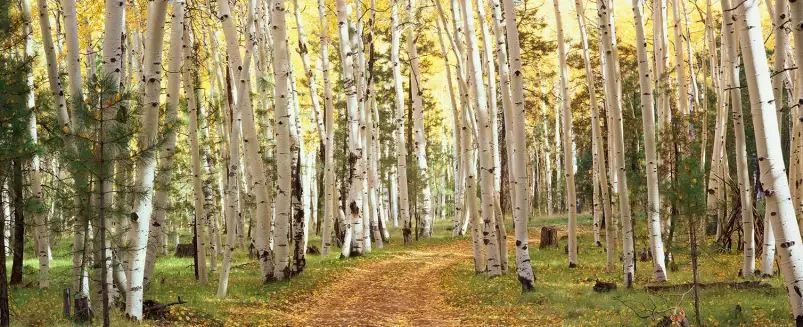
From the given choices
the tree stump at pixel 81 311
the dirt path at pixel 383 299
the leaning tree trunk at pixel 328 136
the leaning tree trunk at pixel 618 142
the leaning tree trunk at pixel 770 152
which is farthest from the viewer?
the leaning tree trunk at pixel 328 136

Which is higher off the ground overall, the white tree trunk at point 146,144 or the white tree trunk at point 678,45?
the white tree trunk at point 678,45

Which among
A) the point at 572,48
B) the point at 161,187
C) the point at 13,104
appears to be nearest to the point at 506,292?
the point at 161,187

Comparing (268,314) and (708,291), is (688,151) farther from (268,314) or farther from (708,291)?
(268,314)

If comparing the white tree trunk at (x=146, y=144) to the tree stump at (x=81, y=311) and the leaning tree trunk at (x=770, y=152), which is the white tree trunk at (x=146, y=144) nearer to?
the tree stump at (x=81, y=311)

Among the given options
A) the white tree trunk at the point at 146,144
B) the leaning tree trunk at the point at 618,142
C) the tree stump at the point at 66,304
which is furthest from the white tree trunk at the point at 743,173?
the tree stump at the point at 66,304

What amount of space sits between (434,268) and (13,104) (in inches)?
431

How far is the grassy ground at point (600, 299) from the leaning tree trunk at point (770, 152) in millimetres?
1693

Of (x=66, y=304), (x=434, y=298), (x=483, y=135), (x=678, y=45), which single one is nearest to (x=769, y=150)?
(x=483, y=135)

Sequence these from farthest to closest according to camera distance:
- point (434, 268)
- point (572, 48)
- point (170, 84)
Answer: point (572, 48), point (434, 268), point (170, 84)

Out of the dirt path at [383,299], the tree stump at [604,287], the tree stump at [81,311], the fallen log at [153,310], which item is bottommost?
the dirt path at [383,299]

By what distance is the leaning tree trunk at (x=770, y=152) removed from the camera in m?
5.70

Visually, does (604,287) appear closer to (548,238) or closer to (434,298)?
(434,298)

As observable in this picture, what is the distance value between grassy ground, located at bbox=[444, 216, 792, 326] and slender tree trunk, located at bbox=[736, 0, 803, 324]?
1.72 m

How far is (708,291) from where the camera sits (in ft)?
32.0
